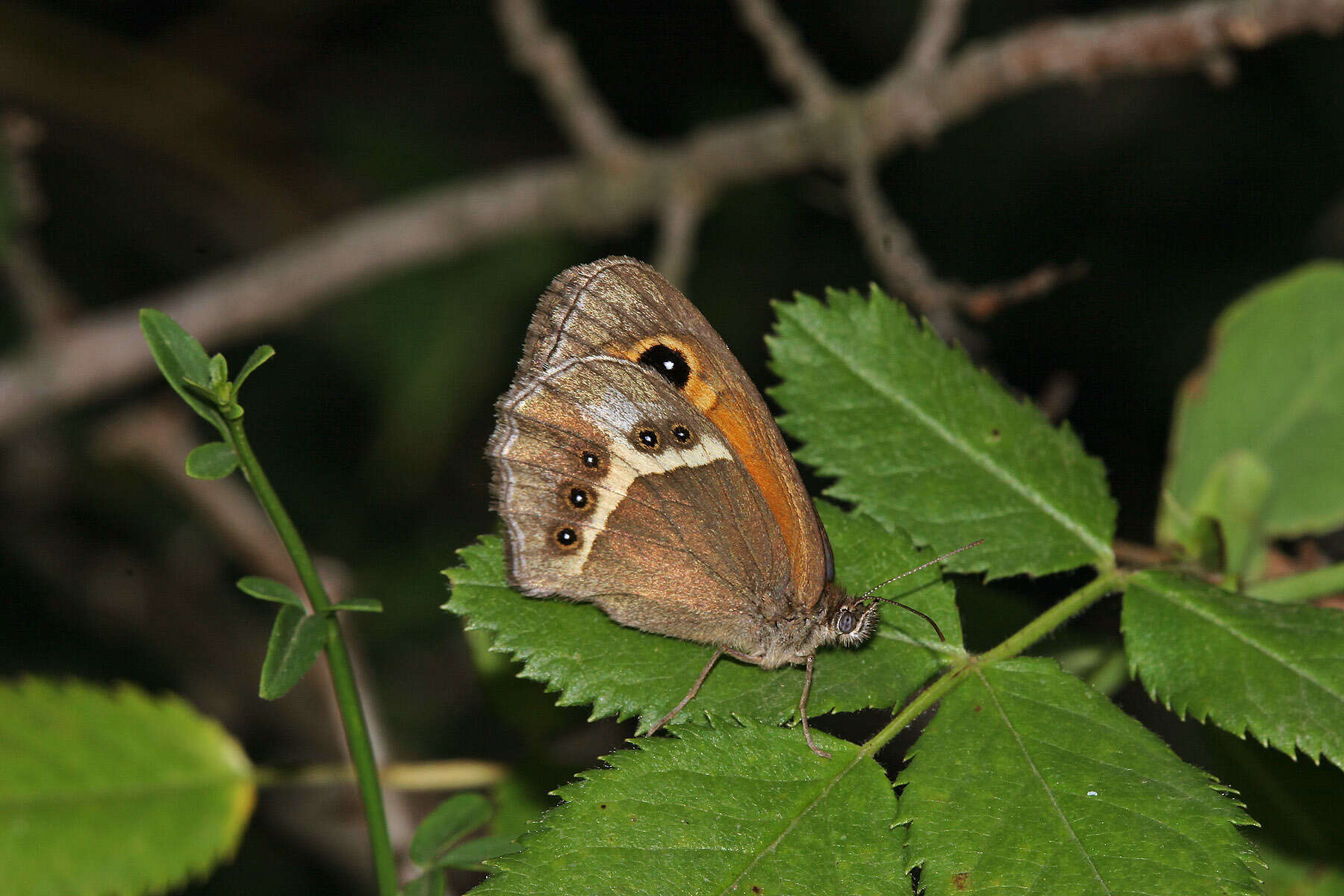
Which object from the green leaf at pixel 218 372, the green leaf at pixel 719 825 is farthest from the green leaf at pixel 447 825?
the green leaf at pixel 218 372

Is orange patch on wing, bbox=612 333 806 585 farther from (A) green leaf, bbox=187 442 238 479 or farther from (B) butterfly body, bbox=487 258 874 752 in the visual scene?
(A) green leaf, bbox=187 442 238 479

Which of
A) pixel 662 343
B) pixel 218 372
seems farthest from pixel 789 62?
pixel 218 372

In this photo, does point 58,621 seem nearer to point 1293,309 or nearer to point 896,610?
point 896,610

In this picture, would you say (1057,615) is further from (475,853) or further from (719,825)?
(475,853)

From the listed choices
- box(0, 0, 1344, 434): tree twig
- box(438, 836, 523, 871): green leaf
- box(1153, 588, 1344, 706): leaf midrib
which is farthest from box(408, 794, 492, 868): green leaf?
box(0, 0, 1344, 434): tree twig

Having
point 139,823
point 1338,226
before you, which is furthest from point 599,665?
point 1338,226

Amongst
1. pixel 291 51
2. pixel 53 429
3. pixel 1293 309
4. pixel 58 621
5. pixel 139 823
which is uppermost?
pixel 291 51
